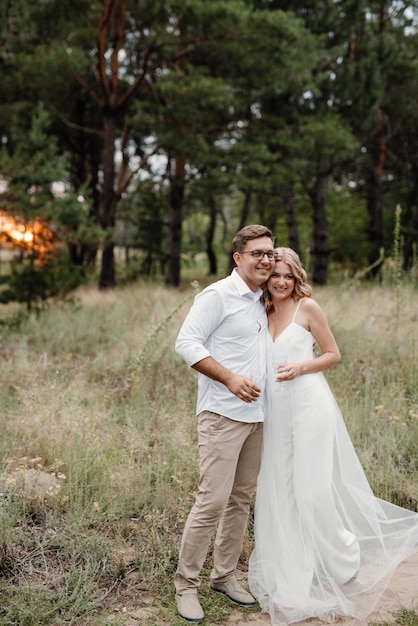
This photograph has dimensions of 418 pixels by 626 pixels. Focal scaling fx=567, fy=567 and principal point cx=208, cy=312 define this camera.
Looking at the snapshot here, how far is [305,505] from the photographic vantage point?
3.49 meters

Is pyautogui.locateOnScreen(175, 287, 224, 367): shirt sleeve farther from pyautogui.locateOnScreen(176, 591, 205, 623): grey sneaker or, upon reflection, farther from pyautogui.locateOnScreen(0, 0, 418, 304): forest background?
pyautogui.locateOnScreen(0, 0, 418, 304): forest background

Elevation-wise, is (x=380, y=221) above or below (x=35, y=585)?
above

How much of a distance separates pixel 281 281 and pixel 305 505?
1391mm

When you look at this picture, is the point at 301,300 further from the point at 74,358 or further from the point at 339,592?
the point at 74,358

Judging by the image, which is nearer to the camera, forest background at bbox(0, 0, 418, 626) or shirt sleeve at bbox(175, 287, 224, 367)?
shirt sleeve at bbox(175, 287, 224, 367)

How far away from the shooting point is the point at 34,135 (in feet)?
32.5

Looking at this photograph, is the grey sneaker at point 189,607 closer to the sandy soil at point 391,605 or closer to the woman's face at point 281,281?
the sandy soil at point 391,605

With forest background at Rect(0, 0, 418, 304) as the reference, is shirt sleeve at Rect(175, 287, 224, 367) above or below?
below

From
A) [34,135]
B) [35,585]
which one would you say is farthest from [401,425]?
[34,135]

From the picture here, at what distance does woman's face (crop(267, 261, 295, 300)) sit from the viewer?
3.57 meters

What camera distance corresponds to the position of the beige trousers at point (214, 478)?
319cm

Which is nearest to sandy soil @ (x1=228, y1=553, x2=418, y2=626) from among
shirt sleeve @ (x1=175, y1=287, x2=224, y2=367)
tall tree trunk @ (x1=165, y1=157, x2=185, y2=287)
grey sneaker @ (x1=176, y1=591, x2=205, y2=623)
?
grey sneaker @ (x1=176, y1=591, x2=205, y2=623)

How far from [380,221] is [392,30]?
5.56m

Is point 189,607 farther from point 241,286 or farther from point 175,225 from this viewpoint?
point 175,225
